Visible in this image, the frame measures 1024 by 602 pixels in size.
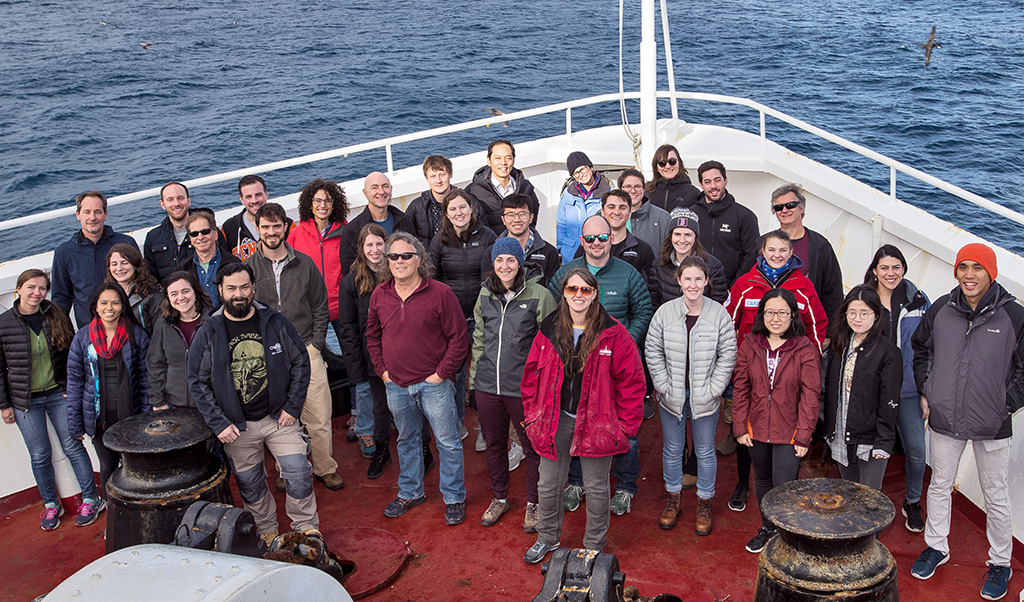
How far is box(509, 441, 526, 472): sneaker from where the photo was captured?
261 inches

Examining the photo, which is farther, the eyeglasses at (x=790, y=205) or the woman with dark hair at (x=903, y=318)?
the eyeglasses at (x=790, y=205)

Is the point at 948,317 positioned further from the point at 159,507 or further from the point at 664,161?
the point at 159,507

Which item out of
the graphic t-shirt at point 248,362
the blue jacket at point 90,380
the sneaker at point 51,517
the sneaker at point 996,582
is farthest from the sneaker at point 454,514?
the sneaker at point 996,582

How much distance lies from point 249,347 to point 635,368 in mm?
2355

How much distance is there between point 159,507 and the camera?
4.77m

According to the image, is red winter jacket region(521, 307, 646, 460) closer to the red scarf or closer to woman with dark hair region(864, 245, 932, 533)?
woman with dark hair region(864, 245, 932, 533)

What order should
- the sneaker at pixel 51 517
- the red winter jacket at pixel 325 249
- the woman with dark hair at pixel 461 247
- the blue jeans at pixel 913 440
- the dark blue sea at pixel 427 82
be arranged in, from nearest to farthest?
the blue jeans at pixel 913 440 < the sneaker at pixel 51 517 < the woman with dark hair at pixel 461 247 < the red winter jacket at pixel 325 249 < the dark blue sea at pixel 427 82

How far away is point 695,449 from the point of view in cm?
575

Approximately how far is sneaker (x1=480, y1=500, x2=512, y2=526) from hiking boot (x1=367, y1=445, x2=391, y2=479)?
1.03 meters

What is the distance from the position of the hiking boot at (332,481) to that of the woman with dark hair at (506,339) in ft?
4.39

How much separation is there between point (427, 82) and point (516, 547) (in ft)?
77.3

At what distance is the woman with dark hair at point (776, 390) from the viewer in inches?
206

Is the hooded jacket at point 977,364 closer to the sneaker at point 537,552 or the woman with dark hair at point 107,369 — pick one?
the sneaker at point 537,552

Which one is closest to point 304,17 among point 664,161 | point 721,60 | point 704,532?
point 721,60
